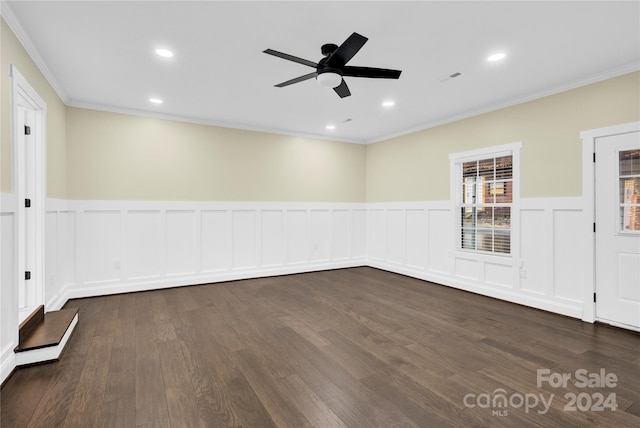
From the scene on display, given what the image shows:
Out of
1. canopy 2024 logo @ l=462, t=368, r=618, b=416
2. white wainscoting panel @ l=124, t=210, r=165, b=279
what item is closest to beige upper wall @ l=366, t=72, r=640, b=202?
canopy 2024 logo @ l=462, t=368, r=618, b=416

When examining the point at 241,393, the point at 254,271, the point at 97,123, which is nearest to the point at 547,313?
the point at 241,393

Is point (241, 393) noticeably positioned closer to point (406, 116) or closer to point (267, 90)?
point (267, 90)

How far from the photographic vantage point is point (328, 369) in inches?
96.9

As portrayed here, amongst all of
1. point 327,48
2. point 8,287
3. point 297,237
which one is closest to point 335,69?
point 327,48

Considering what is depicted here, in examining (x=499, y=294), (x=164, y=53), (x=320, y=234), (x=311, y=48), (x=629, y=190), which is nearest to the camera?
(x=311, y=48)

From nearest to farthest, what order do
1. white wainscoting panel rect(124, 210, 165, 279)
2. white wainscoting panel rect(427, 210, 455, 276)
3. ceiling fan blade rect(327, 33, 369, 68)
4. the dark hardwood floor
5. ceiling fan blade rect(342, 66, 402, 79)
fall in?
the dark hardwood floor < ceiling fan blade rect(327, 33, 369, 68) < ceiling fan blade rect(342, 66, 402, 79) < white wainscoting panel rect(124, 210, 165, 279) < white wainscoting panel rect(427, 210, 455, 276)

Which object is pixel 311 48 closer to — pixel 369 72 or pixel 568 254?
pixel 369 72

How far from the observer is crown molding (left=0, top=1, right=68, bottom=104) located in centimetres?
233

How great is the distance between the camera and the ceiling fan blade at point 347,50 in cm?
223

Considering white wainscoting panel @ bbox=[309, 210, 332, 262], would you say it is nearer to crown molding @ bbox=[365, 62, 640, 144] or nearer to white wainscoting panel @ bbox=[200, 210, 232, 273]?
white wainscoting panel @ bbox=[200, 210, 232, 273]

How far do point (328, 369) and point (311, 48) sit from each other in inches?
110

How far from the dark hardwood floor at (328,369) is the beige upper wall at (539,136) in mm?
1737

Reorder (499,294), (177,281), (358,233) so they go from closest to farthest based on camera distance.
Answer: (499,294) < (177,281) < (358,233)

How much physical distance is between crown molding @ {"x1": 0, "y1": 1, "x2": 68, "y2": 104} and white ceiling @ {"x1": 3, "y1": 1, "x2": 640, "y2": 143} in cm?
1
